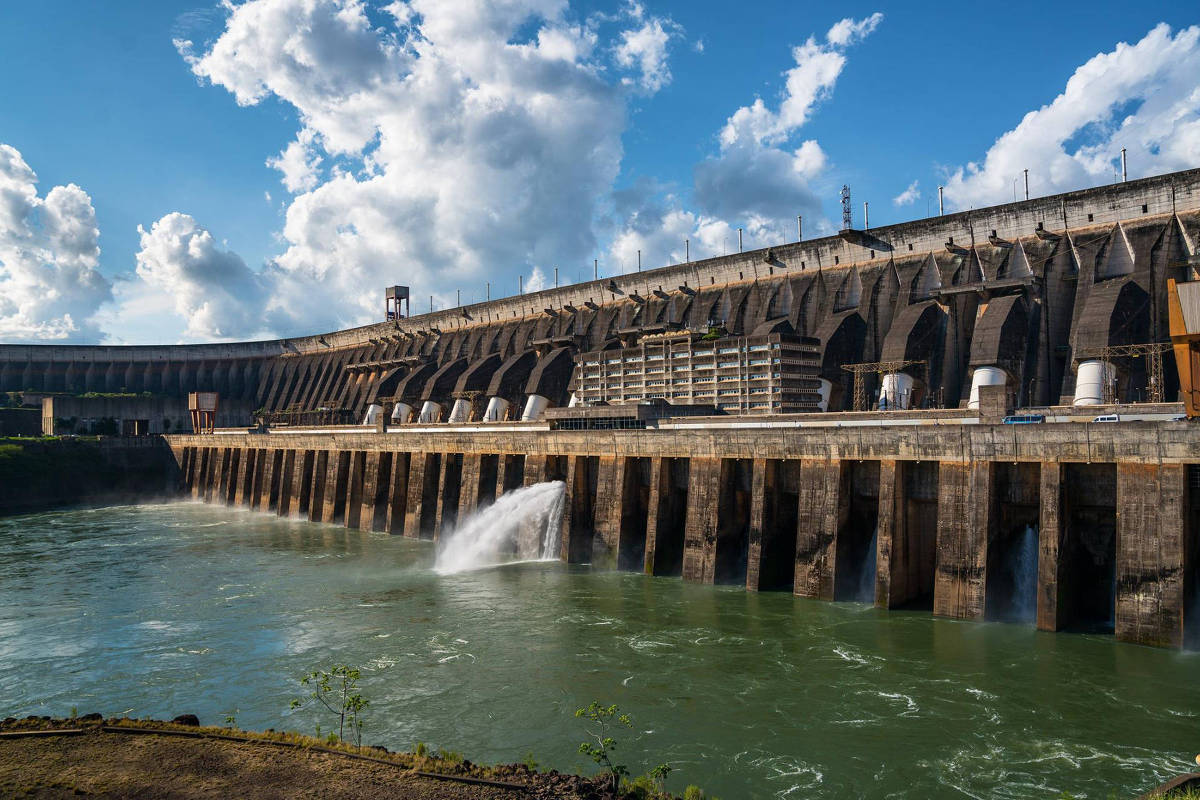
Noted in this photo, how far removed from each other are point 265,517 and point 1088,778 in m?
59.0

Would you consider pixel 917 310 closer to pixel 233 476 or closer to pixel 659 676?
pixel 659 676

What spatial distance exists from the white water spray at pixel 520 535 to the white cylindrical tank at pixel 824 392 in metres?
19.2

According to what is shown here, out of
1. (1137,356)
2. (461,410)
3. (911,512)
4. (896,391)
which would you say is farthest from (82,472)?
(1137,356)

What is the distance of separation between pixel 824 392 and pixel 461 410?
40699mm

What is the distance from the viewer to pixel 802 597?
2800 centimetres

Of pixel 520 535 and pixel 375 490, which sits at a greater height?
pixel 375 490

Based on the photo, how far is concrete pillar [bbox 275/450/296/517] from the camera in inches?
2505

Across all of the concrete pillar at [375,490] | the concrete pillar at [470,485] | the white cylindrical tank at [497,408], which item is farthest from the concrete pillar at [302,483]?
the concrete pillar at [470,485]

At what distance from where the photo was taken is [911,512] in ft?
89.5

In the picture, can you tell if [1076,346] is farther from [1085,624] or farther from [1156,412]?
[1085,624]

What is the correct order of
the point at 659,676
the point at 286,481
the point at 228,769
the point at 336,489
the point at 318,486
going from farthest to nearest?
the point at 286,481 → the point at 318,486 → the point at 336,489 → the point at 659,676 → the point at 228,769

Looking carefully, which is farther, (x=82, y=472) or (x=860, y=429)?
(x=82, y=472)

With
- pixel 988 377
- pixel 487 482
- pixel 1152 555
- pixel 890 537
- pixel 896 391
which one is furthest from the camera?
pixel 896 391

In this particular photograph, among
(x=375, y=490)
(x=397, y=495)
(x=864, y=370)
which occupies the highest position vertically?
(x=864, y=370)
